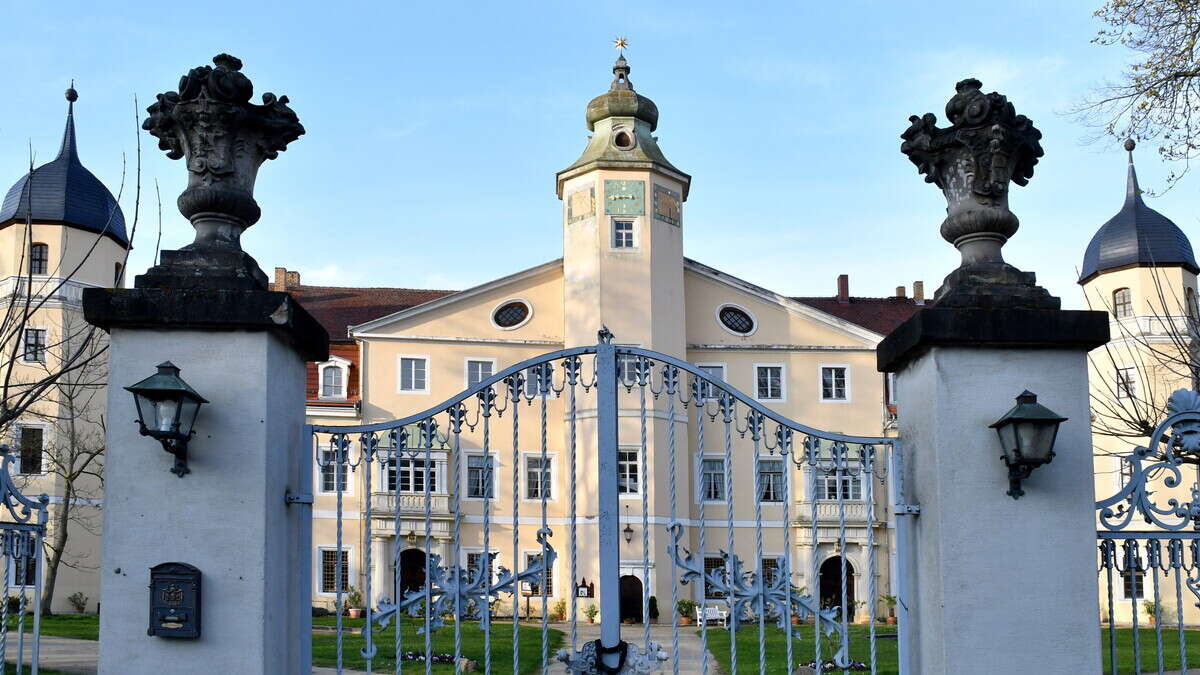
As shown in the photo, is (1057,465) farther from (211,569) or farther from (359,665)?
(359,665)

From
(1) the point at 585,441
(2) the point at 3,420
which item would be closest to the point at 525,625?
(1) the point at 585,441

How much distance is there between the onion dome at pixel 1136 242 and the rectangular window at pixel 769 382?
842cm

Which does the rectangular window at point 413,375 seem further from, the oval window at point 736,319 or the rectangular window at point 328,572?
the oval window at point 736,319

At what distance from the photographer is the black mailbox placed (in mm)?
6512

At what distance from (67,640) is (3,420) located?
11438 mm

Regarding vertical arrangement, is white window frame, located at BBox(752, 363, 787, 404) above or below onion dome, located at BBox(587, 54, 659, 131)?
below

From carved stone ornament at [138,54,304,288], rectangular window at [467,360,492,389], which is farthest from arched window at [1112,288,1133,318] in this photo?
carved stone ornament at [138,54,304,288]

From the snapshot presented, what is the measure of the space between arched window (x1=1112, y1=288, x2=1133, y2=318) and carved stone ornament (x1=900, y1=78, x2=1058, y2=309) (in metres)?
28.4

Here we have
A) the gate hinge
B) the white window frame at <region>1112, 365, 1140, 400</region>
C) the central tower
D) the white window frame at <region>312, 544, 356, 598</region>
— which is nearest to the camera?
the gate hinge

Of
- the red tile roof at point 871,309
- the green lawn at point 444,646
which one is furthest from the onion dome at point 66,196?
the red tile roof at point 871,309

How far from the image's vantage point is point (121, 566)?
260 inches

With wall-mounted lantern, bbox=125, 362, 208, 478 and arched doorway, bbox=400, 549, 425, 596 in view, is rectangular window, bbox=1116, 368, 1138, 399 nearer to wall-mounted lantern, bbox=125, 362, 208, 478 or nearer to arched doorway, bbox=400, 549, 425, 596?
wall-mounted lantern, bbox=125, 362, 208, 478

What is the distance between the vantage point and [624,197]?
1355 inches

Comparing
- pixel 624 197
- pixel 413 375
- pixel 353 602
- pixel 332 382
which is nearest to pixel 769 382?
pixel 624 197
